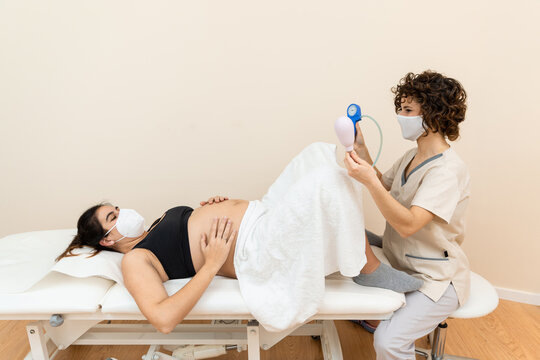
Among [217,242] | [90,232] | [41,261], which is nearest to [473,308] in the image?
[217,242]

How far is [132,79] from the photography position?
6.14 feet

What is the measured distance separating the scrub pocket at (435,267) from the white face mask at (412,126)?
44 cm

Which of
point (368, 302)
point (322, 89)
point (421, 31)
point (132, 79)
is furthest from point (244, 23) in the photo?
point (368, 302)

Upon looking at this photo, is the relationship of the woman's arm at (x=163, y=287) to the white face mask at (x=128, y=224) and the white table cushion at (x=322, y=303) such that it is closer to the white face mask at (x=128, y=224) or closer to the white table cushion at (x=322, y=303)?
the white table cushion at (x=322, y=303)

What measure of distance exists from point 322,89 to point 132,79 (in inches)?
40.6

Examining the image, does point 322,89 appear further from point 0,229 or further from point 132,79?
point 0,229

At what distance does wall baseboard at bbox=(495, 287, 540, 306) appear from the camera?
1899 millimetres

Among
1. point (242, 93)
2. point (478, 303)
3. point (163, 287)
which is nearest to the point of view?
point (163, 287)

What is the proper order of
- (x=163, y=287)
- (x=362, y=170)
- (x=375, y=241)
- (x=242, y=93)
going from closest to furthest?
(x=362, y=170), (x=163, y=287), (x=375, y=241), (x=242, y=93)

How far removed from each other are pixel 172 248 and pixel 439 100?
1104 mm

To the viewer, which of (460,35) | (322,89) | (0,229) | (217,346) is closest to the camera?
(217,346)

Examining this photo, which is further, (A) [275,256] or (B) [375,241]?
(B) [375,241]

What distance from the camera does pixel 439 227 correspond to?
3.98ft

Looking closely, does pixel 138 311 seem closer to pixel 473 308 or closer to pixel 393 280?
pixel 393 280
